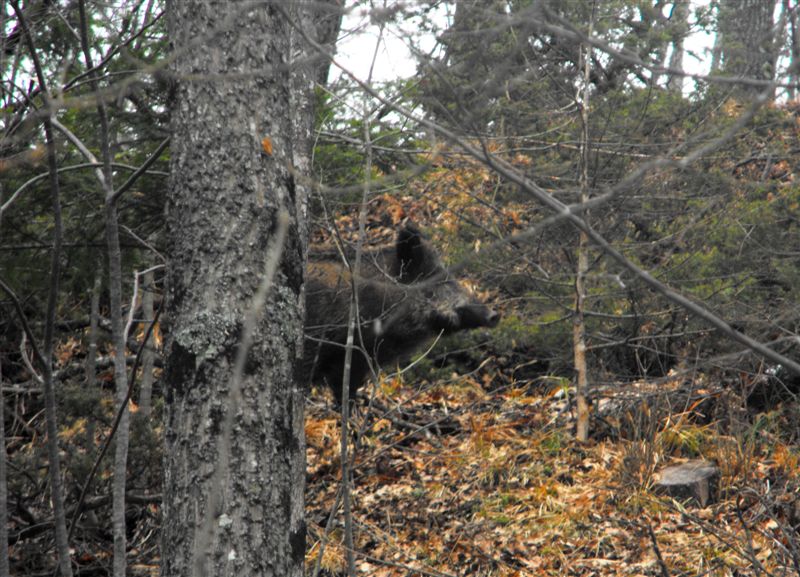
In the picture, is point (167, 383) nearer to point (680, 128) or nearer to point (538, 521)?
point (538, 521)

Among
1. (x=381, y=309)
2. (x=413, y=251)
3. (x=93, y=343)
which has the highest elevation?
(x=413, y=251)

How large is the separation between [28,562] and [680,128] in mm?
7090

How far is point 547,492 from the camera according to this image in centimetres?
664

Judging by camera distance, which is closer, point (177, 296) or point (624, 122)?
point (177, 296)

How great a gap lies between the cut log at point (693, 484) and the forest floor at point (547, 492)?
0.06 meters

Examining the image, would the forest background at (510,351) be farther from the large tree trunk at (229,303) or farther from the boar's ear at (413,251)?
the large tree trunk at (229,303)

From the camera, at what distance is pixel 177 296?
3139 mm

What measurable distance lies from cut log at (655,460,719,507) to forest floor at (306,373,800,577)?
6 cm

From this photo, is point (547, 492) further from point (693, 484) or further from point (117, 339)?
point (117, 339)

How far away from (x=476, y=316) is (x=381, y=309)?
1.06 metres

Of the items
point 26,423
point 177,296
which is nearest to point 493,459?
point 26,423

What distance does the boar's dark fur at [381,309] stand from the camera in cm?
766

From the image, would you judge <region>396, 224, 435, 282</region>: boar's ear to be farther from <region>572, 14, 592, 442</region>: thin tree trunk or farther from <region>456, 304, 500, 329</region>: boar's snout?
<region>572, 14, 592, 442</region>: thin tree trunk

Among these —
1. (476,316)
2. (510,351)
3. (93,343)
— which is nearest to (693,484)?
(510,351)
